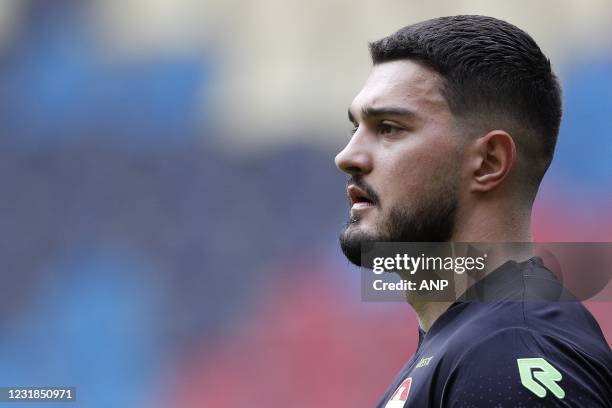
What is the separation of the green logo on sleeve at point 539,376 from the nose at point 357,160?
45 centimetres

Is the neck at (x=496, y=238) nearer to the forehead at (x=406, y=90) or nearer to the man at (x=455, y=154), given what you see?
the man at (x=455, y=154)

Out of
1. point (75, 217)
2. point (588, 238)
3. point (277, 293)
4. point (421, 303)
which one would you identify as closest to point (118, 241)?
point (75, 217)

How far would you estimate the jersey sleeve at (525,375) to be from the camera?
3.31 ft

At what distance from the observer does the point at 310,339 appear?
152 inches

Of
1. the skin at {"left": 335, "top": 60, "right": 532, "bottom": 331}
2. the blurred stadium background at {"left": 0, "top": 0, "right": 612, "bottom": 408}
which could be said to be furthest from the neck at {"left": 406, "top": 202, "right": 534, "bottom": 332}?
the blurred stadium background at {"left": 0, "top": 0, "right": 612, "bottom": 408}

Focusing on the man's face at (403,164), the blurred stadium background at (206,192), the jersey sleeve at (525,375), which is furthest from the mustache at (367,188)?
the blurred stadium background at (206,192)

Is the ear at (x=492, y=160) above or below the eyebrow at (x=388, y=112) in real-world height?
below

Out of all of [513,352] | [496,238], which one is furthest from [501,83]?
[513,352]

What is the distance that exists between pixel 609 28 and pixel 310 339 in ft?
6.84

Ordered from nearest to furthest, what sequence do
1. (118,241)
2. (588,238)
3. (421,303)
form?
(421,303)
(588,238)
(118,241)

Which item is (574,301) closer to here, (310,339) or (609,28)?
(310,339)

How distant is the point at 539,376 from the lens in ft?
3.34

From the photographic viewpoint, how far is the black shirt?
3.34ft

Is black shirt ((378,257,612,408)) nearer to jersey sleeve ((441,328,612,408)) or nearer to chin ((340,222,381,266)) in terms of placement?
jersey sleeve ((441,328,612,408))
